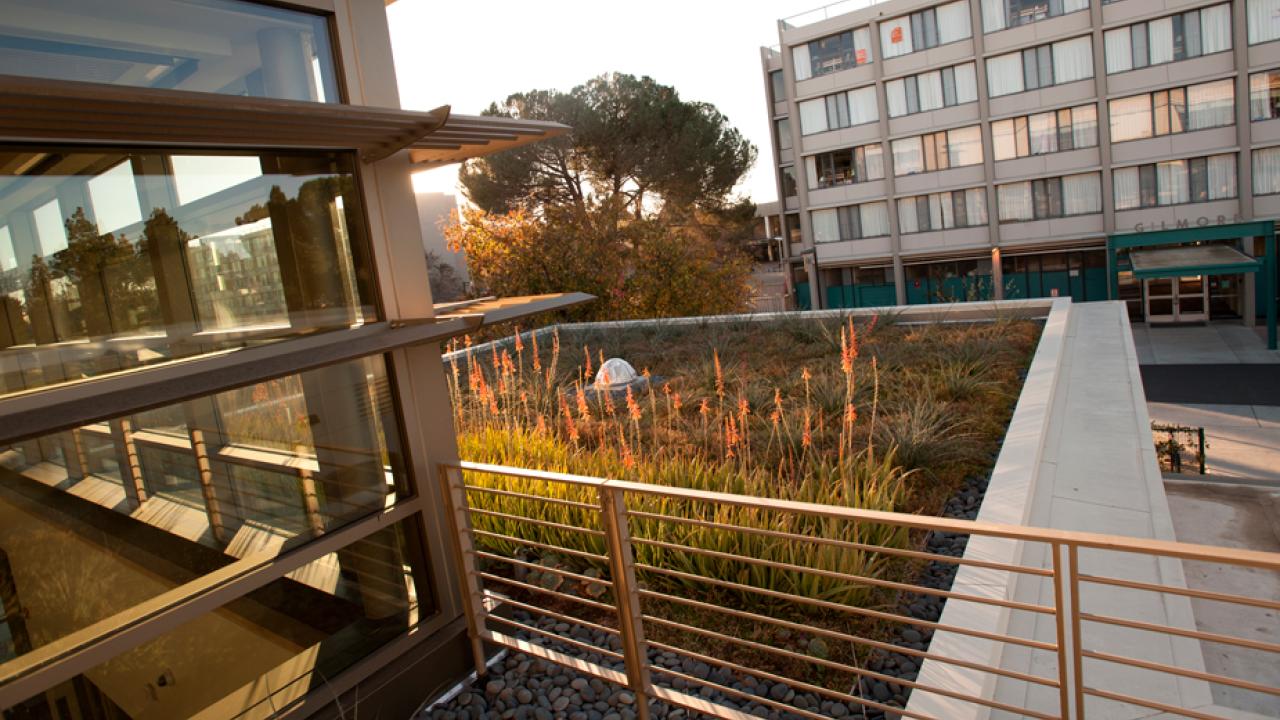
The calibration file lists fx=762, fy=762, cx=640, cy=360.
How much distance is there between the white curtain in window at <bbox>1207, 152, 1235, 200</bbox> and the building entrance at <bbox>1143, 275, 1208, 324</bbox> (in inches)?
105

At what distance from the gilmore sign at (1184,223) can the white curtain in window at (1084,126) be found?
324cm

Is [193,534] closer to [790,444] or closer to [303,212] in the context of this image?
[303,212]

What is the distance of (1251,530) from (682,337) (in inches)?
286

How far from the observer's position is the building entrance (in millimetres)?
24250

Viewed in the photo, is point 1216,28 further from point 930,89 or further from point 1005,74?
point 930,89

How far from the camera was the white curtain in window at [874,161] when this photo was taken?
29688 millimetres

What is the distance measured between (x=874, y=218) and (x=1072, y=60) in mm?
8377

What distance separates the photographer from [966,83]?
90.4 ft

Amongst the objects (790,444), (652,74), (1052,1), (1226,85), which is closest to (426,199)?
(652,74)

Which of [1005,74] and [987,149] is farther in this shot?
[987,149]

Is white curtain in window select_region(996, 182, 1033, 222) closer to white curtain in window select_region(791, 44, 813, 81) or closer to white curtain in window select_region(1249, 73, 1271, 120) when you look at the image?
white curtain in window select_region(1249, 73, 1271, 120)

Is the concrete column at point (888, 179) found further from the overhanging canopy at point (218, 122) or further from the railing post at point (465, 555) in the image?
the railing post at point (465, 555)

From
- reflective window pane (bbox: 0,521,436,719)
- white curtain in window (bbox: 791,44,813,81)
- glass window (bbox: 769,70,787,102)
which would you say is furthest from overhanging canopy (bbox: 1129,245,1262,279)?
reflective window pane (bbox: 0,521,436,719)

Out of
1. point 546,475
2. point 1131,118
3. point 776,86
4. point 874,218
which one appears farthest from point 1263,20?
point 546,475
